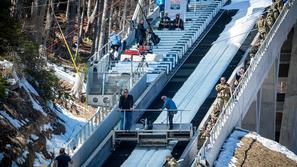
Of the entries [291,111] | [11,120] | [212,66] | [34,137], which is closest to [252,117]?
[212,66]

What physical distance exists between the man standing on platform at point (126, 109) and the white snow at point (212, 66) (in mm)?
1047

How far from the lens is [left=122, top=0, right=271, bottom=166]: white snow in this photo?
121ft

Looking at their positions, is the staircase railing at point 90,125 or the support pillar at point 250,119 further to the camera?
the support pillar at point 250,119

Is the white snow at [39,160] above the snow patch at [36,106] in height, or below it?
below

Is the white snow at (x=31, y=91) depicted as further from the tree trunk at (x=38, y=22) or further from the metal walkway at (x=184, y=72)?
the tree trunk at (x=38, y=22)

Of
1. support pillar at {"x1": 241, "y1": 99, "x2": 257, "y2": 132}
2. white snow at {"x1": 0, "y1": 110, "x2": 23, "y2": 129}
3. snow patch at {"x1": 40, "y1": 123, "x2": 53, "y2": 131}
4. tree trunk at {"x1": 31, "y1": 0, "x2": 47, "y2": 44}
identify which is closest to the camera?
white snow at {"x1": 0, "y1": 110, "x2": 23, "y2": 129}

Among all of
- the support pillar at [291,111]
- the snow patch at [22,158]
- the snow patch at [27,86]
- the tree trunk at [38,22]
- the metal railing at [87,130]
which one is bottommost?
the support pillar at [291,111]

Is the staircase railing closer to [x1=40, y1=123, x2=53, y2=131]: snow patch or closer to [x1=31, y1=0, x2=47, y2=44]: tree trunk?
[x1=40, y1=123, x2=53, y2=131]: snow patch

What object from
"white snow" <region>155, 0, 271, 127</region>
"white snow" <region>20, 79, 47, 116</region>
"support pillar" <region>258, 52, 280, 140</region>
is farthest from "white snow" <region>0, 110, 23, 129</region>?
"support pillar" <region>258, 52, 280, 140</region>

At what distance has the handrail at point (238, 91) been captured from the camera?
3260cm

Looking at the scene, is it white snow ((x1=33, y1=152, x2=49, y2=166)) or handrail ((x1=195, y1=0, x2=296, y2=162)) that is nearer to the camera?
white snow ((x1=33, y1=152, x2=49, y2=166))

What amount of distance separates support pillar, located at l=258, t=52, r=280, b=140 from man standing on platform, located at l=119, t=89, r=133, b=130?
16369mm

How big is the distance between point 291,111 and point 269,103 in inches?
198

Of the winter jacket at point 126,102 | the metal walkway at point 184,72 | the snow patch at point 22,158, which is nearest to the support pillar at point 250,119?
the metal walkway at point 184,72
